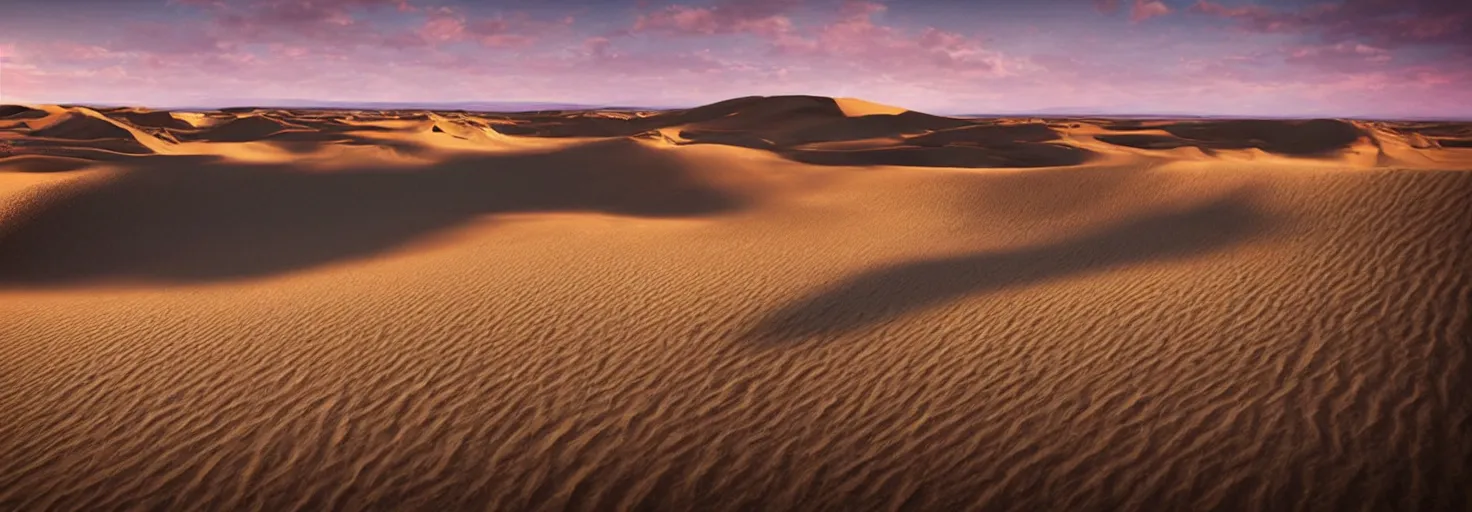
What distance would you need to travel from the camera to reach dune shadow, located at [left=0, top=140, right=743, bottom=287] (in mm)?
15047

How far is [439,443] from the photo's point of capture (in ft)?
20.3

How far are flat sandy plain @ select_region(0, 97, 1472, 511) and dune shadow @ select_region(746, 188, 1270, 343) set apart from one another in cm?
9

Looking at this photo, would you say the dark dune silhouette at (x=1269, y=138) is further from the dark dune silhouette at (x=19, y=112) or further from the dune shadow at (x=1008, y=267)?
the dark dune silhouette at (x=19, y=112)

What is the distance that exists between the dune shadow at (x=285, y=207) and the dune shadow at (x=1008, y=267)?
9901 mm

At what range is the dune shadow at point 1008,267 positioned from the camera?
891 cm

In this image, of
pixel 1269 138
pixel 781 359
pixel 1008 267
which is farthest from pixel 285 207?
pixel 1269 138

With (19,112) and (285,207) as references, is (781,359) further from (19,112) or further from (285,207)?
(19,112)

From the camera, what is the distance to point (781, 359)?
7668 mm

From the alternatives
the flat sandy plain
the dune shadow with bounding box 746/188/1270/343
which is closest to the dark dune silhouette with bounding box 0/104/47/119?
the flat sandy plain

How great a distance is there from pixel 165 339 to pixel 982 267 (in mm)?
10928

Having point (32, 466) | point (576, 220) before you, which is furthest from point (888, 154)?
point (32, 466)

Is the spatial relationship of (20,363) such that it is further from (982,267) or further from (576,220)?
(982,267)

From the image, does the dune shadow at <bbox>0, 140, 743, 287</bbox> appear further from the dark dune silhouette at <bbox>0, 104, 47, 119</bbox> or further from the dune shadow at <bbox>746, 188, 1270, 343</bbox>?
the dark dune silhouette at <bbox>0, 104, 47, 119</bbox>

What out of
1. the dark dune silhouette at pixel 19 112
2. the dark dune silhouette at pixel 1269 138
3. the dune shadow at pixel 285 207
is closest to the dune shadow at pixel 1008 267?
the dune shadow at pixel 285 207
